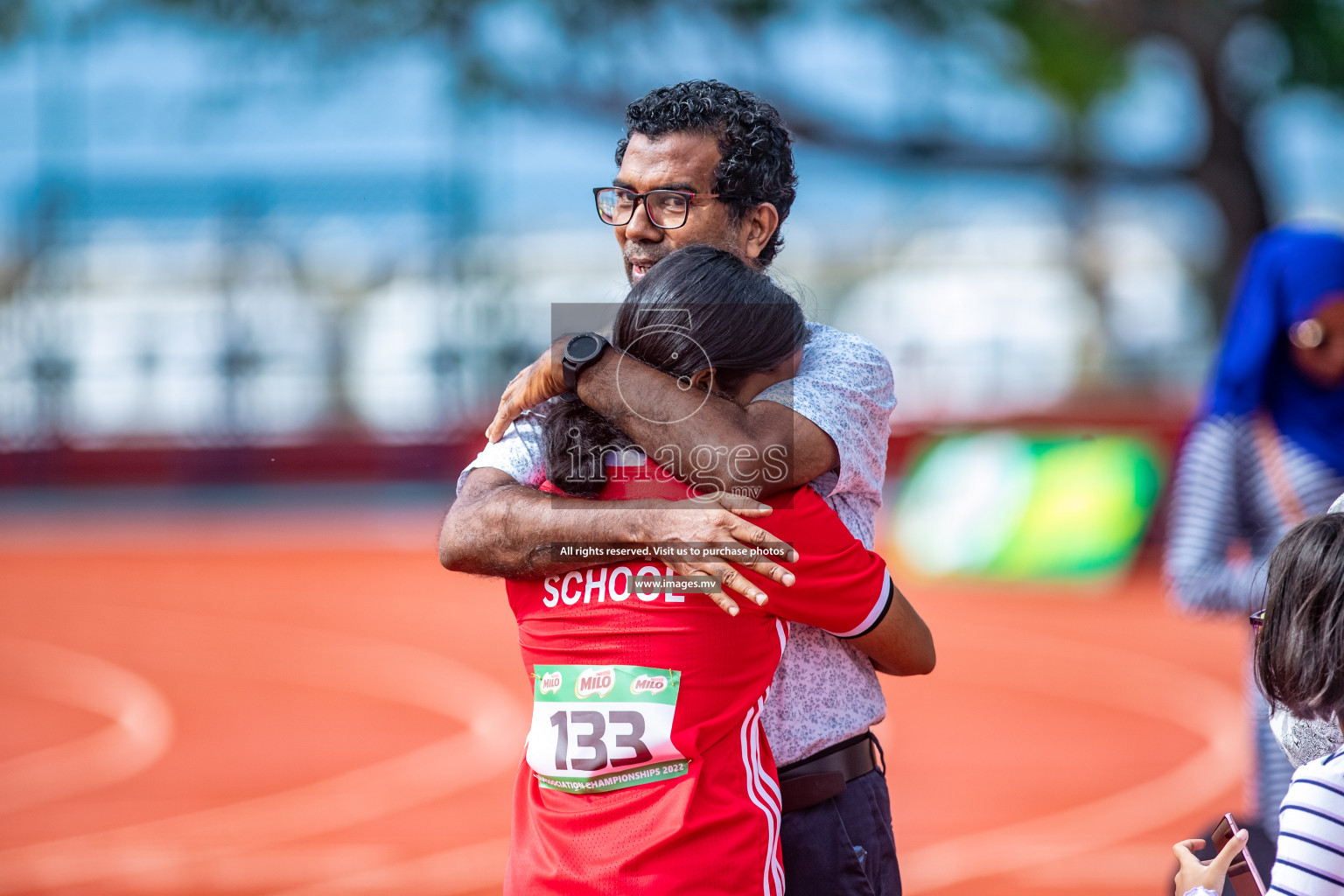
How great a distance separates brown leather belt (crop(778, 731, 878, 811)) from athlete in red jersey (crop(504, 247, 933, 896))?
0.14 meters

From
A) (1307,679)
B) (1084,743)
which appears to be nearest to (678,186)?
(1307,679)

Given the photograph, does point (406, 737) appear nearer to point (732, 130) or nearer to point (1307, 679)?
point (732, 130)

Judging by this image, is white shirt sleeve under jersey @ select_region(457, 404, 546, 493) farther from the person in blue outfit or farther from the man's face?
the person in blue outfit

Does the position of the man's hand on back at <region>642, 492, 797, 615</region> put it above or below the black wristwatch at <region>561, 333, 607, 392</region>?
below

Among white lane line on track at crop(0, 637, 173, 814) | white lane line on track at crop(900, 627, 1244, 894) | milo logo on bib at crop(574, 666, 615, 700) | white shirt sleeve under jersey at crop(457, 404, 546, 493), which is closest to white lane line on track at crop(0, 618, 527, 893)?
white lane line on track at crop(0, 637, 173, 814)

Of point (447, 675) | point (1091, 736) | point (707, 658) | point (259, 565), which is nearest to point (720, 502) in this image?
point (707, 658)

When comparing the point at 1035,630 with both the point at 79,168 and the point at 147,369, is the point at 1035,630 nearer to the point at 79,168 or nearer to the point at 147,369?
the point at 147,369

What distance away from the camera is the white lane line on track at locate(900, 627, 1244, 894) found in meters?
5.72

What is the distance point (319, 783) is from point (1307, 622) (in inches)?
237

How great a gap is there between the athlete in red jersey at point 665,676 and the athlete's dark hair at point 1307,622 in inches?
19.8

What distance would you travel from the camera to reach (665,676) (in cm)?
178

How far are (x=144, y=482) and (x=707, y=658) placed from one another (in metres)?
19.7

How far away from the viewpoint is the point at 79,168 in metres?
20.2

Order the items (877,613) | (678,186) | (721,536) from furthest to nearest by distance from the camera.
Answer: (678,186) → (877,613) → (721,536)
